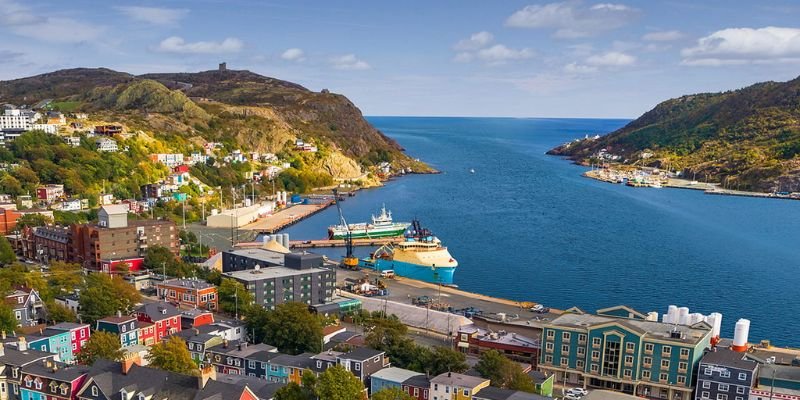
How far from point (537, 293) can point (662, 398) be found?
59.8ft

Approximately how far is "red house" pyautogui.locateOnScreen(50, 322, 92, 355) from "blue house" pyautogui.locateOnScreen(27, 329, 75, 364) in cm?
15

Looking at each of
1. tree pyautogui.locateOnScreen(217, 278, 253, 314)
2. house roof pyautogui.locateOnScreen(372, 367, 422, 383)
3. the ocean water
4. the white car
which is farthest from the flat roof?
the white car

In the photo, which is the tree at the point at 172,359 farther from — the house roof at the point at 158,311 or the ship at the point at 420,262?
the ship at the point at 420,262

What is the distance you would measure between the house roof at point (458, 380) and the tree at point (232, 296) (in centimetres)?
1450

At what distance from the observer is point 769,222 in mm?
76562

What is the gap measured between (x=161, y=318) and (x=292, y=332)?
616 centimetres

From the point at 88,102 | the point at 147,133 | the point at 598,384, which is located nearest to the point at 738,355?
the point at 598,384

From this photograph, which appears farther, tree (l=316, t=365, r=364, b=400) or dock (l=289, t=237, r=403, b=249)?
dock (l=289, t=237, r=403, b=249)

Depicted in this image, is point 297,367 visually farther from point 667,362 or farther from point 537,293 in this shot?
point 537,293

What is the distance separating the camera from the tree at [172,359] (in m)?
23.5

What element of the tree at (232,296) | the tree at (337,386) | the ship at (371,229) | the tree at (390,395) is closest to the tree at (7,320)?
the tree at (232,296)

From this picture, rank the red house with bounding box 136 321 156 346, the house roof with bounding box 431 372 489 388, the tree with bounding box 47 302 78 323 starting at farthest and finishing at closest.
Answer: the tree with bounding box 47 302 78 323 < the red house with bounding box 136 321 156 346 < the house roof with bounding box 431 372 489 388

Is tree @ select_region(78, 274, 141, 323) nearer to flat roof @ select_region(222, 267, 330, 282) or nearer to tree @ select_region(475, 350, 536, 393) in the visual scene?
flat roof @ select_region(222, 267, 330, 282)

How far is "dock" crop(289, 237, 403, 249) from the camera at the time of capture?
6372cm
